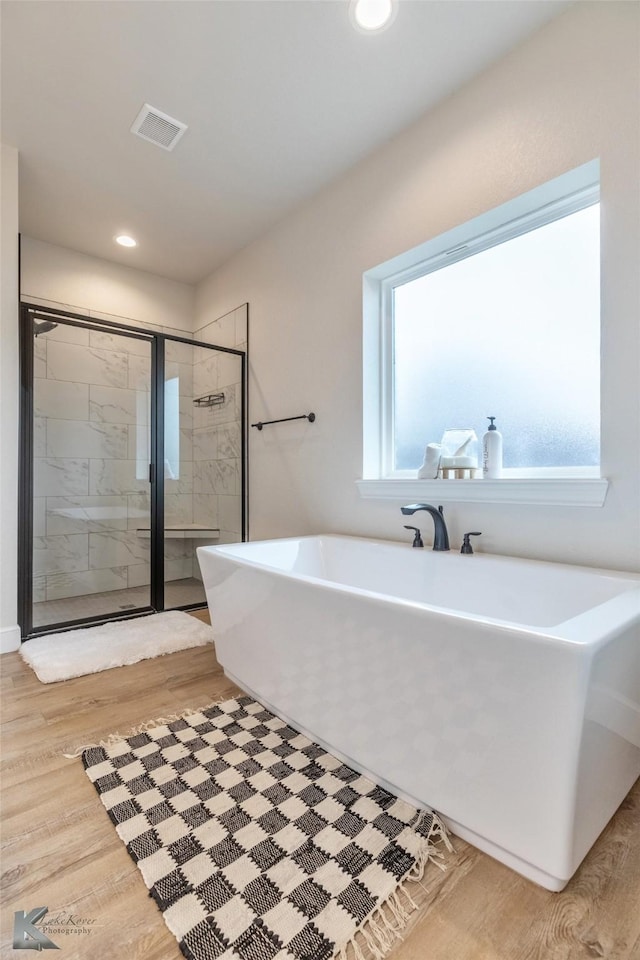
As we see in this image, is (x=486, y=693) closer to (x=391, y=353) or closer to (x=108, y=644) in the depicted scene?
(x=391, y=353)

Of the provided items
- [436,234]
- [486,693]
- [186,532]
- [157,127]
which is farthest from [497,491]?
[157,127]

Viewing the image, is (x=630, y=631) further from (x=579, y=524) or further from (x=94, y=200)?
(x=94, y=200)

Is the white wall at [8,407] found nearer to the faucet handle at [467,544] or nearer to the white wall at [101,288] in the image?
the white wall at [101,288]

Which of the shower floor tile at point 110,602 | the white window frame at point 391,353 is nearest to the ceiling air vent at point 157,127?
the white window frame at point 391,353

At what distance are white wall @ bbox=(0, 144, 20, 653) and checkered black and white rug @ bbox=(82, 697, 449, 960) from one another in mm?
1275

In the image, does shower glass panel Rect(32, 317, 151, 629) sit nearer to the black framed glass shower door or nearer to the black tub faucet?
the black framed glass shower door

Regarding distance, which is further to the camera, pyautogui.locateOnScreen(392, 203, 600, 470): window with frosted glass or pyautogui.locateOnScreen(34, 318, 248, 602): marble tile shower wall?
pyautogui.locateOnScreen(34, 318, 248, 602): marble tile shower wall

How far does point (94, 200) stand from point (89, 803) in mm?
3177

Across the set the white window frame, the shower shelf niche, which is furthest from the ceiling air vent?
the shower shelf niche

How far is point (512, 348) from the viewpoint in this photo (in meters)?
2.00

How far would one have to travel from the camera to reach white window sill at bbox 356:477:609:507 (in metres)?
1.59

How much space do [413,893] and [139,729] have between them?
3.55ft

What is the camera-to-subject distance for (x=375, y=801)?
1252 mm

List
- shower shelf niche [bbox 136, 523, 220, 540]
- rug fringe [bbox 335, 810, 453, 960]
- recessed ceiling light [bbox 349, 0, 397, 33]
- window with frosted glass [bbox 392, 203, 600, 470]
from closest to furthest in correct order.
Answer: rug fringe [bbox 335, 810, 453, 960] < recessed ceiling light [bbox 349, 0, 397, 33] < window with frosted glass [bbox 392, 203, 600, 470] < shower shelf niche [bbox 136, 523, 220, 540]
